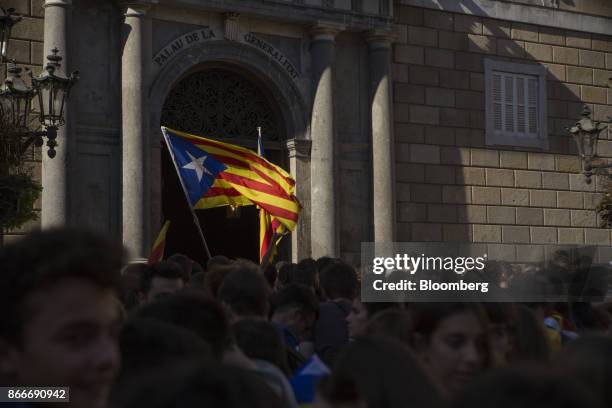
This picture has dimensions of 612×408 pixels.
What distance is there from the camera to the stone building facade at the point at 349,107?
583 inches

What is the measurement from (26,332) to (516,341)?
263 cm

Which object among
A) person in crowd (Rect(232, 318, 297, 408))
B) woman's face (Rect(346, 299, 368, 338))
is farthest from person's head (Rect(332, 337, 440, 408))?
woman's face (Rect(346, 299, 368, 338))

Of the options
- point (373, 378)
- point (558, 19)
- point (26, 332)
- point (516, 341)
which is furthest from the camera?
point (558, 19)

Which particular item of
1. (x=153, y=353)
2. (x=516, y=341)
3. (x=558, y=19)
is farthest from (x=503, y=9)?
(x=153, y=353)

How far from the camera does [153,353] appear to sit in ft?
10.1

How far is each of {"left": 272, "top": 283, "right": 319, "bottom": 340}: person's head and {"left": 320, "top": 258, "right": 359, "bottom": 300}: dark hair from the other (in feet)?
2.98

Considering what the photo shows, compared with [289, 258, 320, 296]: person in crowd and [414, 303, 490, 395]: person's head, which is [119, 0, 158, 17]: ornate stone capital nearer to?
[289, 258, 320, 296]: person in crowd

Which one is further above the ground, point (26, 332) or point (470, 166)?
point (470, 166)

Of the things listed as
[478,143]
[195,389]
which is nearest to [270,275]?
[195,389]

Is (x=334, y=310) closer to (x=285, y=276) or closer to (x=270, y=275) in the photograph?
(x=270, y=275)

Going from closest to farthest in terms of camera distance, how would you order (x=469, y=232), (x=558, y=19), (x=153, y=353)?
(x=153, y=353) → (x=469, y=232) → (x=558, y=19)

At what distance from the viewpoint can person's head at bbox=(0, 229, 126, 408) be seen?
2.46 metres

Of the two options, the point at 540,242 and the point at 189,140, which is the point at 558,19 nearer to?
the point at 540,242

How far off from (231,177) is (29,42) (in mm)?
3755
